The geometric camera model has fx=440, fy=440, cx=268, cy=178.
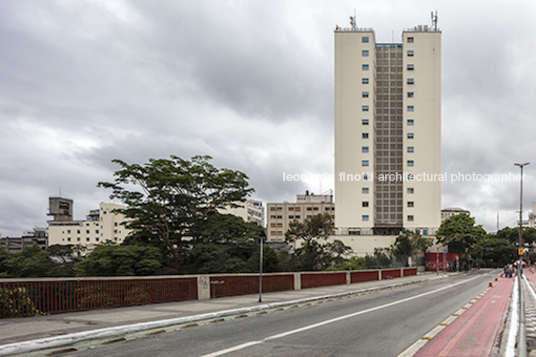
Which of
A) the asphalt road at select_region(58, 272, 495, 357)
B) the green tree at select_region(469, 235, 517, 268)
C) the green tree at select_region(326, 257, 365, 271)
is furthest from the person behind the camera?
the green tree at select_region(469, 235, 517, 268)

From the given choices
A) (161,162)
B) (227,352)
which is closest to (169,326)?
(227,352)

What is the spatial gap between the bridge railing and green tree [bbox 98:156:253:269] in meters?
24.2

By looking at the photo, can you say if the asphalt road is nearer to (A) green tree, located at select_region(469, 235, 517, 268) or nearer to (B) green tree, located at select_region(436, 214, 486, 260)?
(B) green tree, located at select_region(436, 214, 486, 260)

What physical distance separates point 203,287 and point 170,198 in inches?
1141

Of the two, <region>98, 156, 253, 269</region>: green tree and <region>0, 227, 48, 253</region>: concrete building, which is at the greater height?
<region>98, 156, 253, 269</region>: green tree

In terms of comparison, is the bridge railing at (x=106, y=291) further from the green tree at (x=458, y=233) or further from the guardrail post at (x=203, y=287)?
the green tree at (x=458, y=233)

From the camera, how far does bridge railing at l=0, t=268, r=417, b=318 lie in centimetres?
1233

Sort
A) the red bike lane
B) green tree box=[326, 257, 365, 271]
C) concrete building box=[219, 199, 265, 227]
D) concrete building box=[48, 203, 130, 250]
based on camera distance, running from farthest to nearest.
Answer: concrete building box=[219, 199, 265, 227] → concrete building box=[48, 203, 130, 250] → green tree box=[326, 257, 365, 271] → the red bike lane

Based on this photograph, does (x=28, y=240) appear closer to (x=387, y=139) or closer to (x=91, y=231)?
(x=91, y=231)

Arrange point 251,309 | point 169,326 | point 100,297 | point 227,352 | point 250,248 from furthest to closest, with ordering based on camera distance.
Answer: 1. point 250,248
2. point 251,309
3. point 100,297
4. point 169,326
5. point 227,352

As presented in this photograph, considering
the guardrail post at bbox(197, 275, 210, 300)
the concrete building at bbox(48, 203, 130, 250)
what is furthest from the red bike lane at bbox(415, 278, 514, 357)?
the concrete building at bbox(48, 203, 130, 250)

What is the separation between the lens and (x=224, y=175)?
4772 centimetres

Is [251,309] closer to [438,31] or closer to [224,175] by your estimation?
[224,175]

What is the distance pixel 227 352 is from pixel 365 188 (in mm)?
76008
